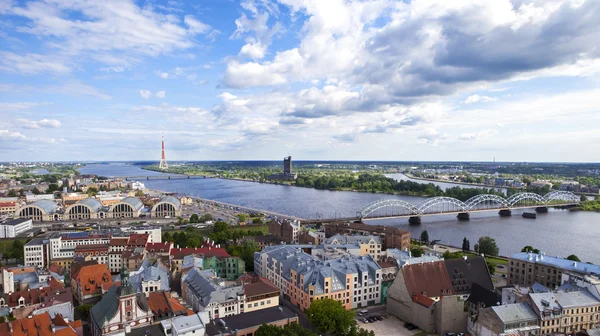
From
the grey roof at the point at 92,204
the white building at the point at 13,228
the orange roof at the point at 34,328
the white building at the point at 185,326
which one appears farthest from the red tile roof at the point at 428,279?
the grey roof at the point at 92,204

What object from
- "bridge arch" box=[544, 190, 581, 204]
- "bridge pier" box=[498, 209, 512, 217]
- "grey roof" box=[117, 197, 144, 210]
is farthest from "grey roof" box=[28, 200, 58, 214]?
"bridge arch" box=[544, 190, 581, 204]

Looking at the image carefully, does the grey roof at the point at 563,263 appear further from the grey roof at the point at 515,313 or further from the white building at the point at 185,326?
the white building at the point at 185,326

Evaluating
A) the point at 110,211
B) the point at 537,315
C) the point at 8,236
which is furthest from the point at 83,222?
the point at 537,315

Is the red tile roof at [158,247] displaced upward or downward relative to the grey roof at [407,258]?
upward

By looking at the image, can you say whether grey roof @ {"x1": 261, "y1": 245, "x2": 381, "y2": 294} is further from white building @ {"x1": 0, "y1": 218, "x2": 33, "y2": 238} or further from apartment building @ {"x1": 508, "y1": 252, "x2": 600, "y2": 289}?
white building @ {"x1": 0, "y1": 218, "x2": 33, "y2": 238}

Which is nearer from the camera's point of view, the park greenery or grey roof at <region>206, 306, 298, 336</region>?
grey roof at <region>206, 306, 298, 336</region>

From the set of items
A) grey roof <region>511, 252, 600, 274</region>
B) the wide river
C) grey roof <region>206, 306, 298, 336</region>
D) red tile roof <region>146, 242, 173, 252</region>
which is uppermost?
grey roof <region>511, 252, 600, 274</region>

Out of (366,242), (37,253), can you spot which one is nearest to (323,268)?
(366,242)
